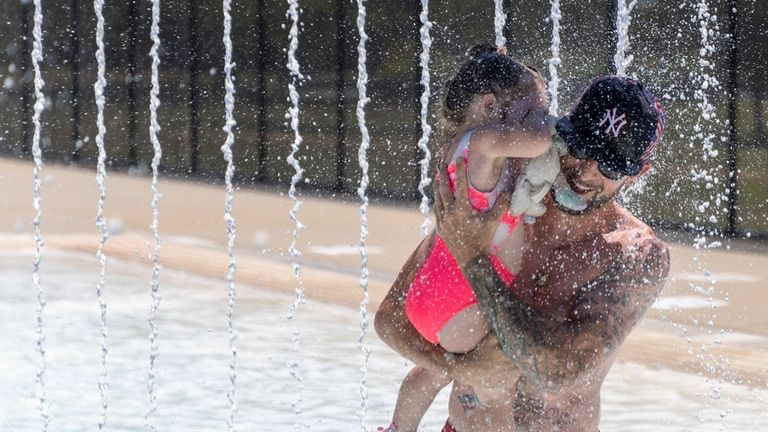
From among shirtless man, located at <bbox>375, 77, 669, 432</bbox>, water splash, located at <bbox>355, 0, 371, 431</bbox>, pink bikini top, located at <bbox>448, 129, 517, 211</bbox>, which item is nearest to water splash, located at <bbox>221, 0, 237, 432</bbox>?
water splash, located at <bbox>355, 0, 371, 431</bbox>

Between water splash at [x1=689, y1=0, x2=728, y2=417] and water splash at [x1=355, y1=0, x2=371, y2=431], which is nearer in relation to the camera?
water splash at [x1=355, y1=0, x2=371, y2=431]

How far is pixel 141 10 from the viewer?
44.4ft

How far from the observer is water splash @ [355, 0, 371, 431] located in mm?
6083

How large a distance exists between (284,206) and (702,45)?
333 centimetres

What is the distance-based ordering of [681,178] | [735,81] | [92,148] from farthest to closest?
1. [92,148]
2. [681,178]
3. [735,81]

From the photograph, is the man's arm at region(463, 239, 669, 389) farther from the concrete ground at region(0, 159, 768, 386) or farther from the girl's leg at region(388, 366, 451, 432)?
the concrete ground at region(0, 159, 768, 386)

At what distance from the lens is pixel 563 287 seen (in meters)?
2.66

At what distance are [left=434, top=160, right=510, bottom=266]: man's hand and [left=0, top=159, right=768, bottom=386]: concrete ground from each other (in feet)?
12.4

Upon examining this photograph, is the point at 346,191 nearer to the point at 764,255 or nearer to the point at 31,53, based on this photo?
the point at 764,255

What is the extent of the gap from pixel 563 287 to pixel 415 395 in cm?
60

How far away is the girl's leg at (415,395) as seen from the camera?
3.12 metres

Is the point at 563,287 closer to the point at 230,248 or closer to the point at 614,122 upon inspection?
the point at 614,122

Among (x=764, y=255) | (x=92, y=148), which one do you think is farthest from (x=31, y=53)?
(x=764, y=255)

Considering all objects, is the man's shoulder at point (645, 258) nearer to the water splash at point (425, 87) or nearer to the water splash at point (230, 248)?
the water splash at point (230, 248)
